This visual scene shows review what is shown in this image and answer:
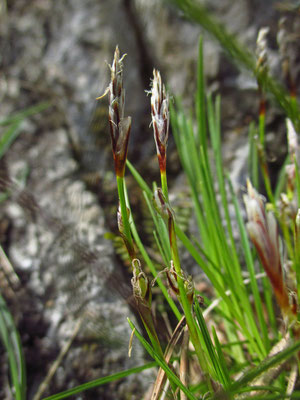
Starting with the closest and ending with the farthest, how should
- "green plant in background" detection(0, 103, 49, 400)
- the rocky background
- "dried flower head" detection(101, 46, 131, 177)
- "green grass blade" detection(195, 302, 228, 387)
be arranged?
"dried flower head" detection(101, 46, 131, 177) < "green grass blade" detection(195, 302, 228, 387) < "green plant in background" detection(0, 103, 49, 400) < the rocky background

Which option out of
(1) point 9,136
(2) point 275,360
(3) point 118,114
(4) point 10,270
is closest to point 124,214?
(3) point 118,114

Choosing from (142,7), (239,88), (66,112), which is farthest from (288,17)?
(66,112)

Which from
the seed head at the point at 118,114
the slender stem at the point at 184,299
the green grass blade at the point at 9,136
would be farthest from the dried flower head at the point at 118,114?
the green grass blade at the point at 9,136

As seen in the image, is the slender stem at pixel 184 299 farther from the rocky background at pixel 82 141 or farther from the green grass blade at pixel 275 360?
the rocky background at pixel 82 141

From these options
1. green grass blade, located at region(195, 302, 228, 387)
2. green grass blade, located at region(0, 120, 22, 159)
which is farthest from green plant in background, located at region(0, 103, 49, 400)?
green grass blade, located at region(195, 302, 228, 387)

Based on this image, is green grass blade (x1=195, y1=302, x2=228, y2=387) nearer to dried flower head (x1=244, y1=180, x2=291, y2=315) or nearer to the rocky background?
dried flower head (x1=244, y1=180, x2=291, y2=315)

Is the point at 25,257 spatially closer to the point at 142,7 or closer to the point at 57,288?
the point at 57,288

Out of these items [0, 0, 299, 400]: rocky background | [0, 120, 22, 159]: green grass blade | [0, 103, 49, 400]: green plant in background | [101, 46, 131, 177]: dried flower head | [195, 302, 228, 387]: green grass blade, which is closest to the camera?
[101, 46, 131, 177]: dried flower head

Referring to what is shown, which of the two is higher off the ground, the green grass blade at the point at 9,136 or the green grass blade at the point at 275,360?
the green grass blade at the point at 9,136

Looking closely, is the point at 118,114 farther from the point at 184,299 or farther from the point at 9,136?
the point at 9,136
